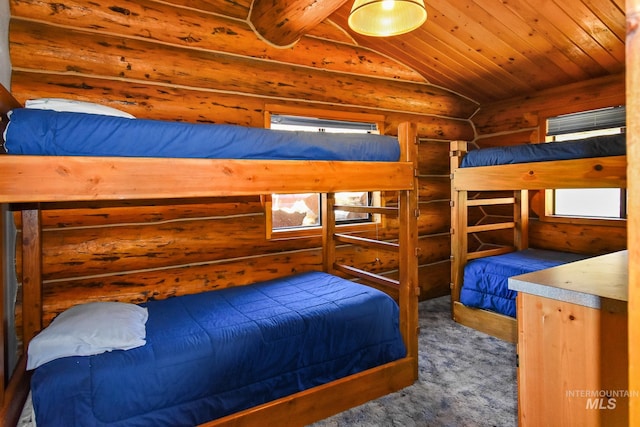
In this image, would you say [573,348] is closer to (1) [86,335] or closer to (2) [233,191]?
(2) [233,191]

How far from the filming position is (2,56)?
2180mm

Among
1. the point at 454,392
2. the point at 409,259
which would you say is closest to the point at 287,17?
the point at 409,259

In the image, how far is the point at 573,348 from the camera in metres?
1.19

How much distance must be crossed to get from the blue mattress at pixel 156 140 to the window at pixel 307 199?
4.44ft

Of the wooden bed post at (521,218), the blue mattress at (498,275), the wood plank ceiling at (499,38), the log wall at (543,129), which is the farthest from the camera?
the wooden bed post at (521,218)

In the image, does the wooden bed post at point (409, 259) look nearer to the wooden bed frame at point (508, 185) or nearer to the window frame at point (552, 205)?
the wooden bed frame at point (508, 185)

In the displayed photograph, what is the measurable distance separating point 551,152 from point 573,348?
2.06 meters

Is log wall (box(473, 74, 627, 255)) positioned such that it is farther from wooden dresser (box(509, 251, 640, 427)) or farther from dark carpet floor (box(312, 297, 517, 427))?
wooden dresser (box(509, 251, 640, 427))

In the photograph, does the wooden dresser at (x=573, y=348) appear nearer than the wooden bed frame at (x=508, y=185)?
Yes

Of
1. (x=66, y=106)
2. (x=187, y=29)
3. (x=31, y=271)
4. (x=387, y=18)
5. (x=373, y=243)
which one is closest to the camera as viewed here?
(x=66, y=106)

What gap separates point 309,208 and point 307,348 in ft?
6.00

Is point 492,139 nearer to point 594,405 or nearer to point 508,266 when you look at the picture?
point 508,266

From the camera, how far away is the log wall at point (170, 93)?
8.21 feet

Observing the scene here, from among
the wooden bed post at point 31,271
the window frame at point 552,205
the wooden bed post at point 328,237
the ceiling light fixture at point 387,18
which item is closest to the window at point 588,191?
the window frame at point 552,205
